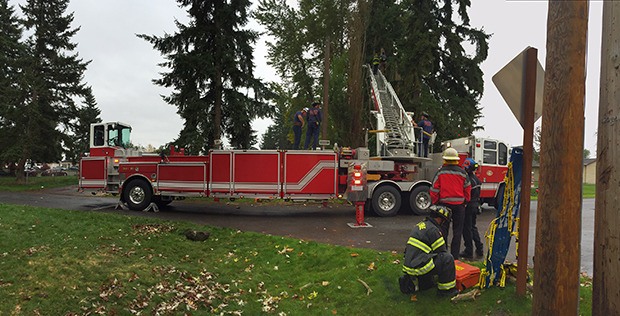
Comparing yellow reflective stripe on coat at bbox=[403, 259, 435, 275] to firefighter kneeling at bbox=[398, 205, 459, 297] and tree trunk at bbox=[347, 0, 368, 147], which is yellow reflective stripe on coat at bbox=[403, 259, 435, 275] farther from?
tree trunk at bbox=[347, 0, 368, 147]

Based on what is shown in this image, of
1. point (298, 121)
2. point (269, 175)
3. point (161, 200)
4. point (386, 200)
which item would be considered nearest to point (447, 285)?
point (386, 200)

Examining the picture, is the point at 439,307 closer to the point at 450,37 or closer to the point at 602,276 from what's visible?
the point at 602,276

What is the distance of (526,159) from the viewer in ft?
14.8

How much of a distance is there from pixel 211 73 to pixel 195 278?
13.7m

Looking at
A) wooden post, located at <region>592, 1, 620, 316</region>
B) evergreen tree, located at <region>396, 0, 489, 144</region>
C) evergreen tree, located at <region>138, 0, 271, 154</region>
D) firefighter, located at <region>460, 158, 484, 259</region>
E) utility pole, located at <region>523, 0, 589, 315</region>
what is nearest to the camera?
wooden post, located at <region>592, 1, 620, 316</region>

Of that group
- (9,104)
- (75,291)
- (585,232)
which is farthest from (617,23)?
(9,104)

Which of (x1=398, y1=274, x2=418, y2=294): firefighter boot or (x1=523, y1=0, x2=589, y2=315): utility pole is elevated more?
(x1=523, y1=0, x2=589, y2=315): utility pole

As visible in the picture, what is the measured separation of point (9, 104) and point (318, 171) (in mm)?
22547

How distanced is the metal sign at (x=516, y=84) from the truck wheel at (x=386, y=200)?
895 centimetres

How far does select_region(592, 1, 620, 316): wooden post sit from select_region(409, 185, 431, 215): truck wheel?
1029cm

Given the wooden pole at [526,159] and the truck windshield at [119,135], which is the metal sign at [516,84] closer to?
the wooden pole at [526,159]

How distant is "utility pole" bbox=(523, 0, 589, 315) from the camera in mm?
3102

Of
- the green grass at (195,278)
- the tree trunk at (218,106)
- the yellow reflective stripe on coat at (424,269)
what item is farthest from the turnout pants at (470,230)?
the tree trunk at (218,106)

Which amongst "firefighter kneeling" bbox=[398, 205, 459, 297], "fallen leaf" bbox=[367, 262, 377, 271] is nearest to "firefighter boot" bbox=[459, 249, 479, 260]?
"fallen leaf" bbox=[367, 262, 377, 271]
